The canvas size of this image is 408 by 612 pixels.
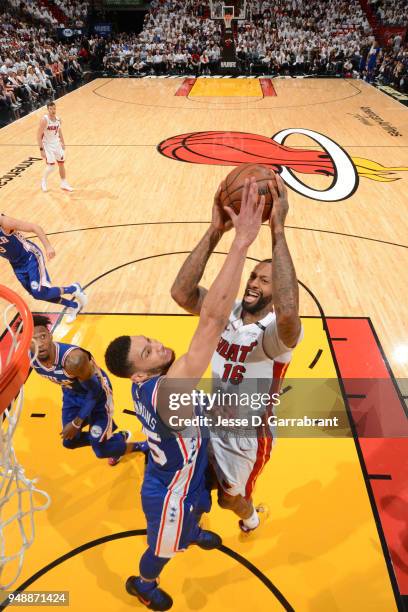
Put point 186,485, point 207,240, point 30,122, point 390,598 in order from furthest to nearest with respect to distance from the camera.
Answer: point 30,122, point 390,598, point 186,485, point 207,240

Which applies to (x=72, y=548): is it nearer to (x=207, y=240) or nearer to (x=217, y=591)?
(x=217, y=591)

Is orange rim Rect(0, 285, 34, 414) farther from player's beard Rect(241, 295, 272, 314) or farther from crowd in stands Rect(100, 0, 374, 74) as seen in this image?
crowd in stands Rect(100, 0, 374, 74)

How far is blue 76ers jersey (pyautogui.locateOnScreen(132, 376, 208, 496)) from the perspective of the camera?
205cm

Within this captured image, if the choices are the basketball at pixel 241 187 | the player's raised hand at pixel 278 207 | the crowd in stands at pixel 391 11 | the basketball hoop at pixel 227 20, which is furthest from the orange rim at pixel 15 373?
the crowd in stands at pixel 391 11

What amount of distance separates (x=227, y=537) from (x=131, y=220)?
5.30 m

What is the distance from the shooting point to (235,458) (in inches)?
95.2

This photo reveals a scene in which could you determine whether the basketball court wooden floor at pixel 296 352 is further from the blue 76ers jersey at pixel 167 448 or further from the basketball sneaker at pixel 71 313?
the blue 76ers jersey at pixel 167 448

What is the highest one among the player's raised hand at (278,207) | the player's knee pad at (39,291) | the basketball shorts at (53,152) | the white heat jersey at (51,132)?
the player's raised hand at (278,207)

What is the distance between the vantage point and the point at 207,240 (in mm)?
1980

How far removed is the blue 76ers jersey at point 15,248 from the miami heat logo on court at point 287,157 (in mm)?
5065

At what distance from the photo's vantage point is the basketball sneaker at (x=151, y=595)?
7.95 ft

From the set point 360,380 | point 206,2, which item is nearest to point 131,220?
point 360,380

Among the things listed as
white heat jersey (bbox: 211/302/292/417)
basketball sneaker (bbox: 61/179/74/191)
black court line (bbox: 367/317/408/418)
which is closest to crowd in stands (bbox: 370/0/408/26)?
basketball sneaker (bbox: 61/179/74/191)

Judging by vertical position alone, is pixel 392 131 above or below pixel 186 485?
above
